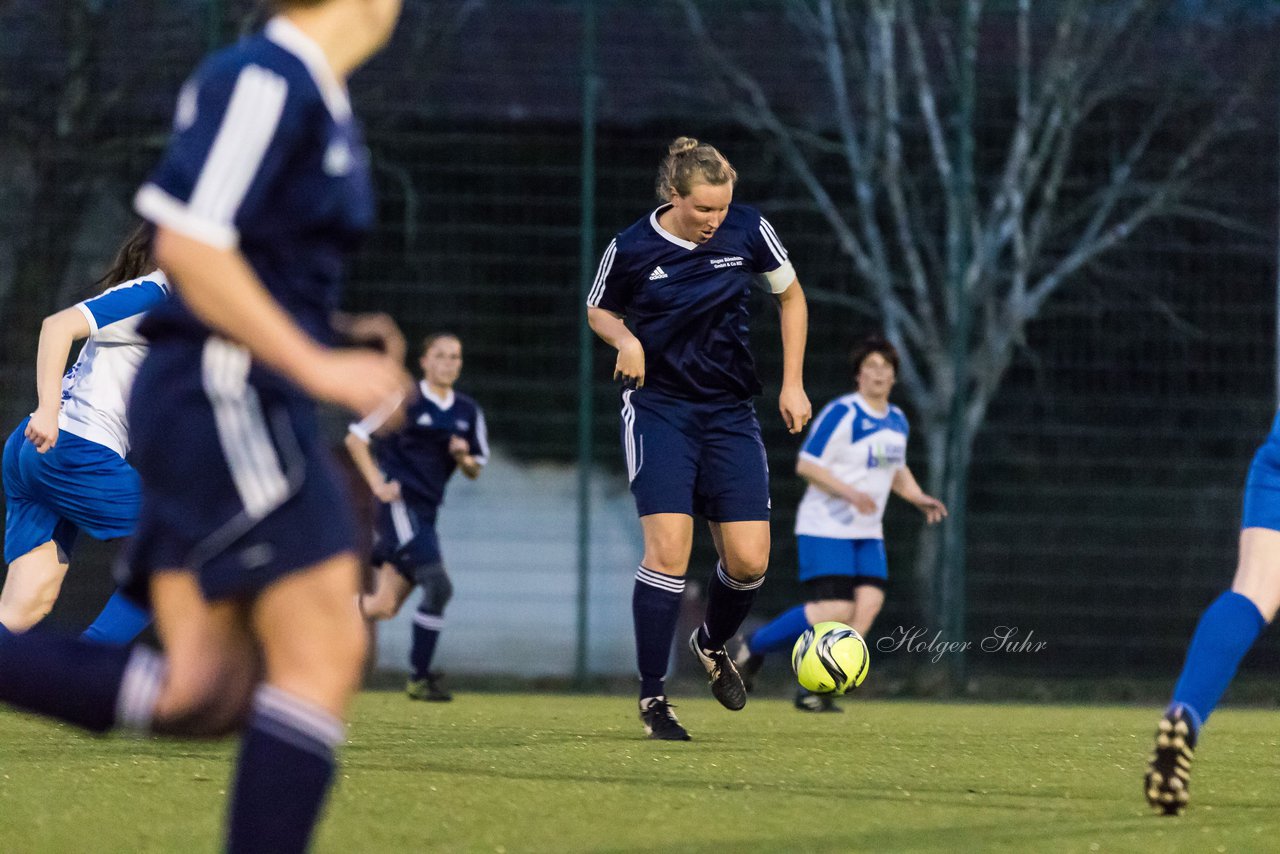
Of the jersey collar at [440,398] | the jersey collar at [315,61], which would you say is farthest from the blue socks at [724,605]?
the jersey collar at [315,61]

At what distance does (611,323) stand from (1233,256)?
6.40 meters

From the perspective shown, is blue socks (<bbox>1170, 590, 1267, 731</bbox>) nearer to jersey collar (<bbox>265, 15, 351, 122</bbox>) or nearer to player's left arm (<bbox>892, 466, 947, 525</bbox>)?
jersey collar (<bbox>265, 15, 351, 122</bbox>)

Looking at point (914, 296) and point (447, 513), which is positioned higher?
point (914, 296)

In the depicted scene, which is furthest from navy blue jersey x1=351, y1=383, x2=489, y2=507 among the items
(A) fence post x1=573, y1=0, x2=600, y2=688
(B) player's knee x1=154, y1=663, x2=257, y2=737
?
(B) player's knee x1=154, y1=663, x2=257, y2=737

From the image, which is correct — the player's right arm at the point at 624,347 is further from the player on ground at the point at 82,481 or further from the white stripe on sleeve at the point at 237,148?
the white stripe on sleeve at the point at 237,148

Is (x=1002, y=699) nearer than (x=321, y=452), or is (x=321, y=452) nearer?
(x=321, y=452)

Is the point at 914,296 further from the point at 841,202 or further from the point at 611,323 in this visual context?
the point at 611,323

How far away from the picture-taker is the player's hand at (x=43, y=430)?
570 cm

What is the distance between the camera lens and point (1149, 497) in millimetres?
11609

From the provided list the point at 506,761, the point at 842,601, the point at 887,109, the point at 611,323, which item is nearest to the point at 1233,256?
the point at 887,109

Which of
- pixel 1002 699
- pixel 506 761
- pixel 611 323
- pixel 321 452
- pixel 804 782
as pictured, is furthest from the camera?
pixel 1002 699

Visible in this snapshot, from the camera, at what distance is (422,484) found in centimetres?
998

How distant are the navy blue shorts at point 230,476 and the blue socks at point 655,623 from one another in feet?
12.5

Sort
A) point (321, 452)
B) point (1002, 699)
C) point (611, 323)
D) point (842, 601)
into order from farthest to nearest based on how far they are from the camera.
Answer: point (1002, 699), point (842, 601), point (611, 323), point (321, 452)
